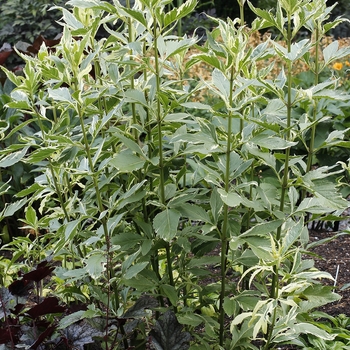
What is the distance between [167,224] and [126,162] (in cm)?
23

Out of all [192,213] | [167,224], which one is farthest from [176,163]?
[167,224]

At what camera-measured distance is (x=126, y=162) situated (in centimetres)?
161

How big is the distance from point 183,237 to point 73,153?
1.52 ft

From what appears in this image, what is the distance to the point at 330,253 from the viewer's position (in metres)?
3.19

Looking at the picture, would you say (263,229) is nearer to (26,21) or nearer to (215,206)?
(215,206)

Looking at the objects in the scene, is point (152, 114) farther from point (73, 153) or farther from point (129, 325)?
point (129, 325)

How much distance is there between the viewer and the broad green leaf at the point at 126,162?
1574mm

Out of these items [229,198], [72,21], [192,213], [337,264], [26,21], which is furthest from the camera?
[26,21]

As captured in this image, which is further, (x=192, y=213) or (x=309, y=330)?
(x=192, y=213)

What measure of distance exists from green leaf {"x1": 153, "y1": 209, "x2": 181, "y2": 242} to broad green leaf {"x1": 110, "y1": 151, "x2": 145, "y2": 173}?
170mm

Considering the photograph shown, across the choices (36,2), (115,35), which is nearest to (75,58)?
(115,35)

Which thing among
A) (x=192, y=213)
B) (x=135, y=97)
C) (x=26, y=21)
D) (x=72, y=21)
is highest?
(x=72, y=21)

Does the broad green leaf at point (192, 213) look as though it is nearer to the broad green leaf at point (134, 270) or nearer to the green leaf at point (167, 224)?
the green leaf at point (167, 224)

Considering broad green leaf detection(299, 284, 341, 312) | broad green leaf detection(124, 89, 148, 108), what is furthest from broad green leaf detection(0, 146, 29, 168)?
broad green leaf detection(299, 284, 341, 312)
